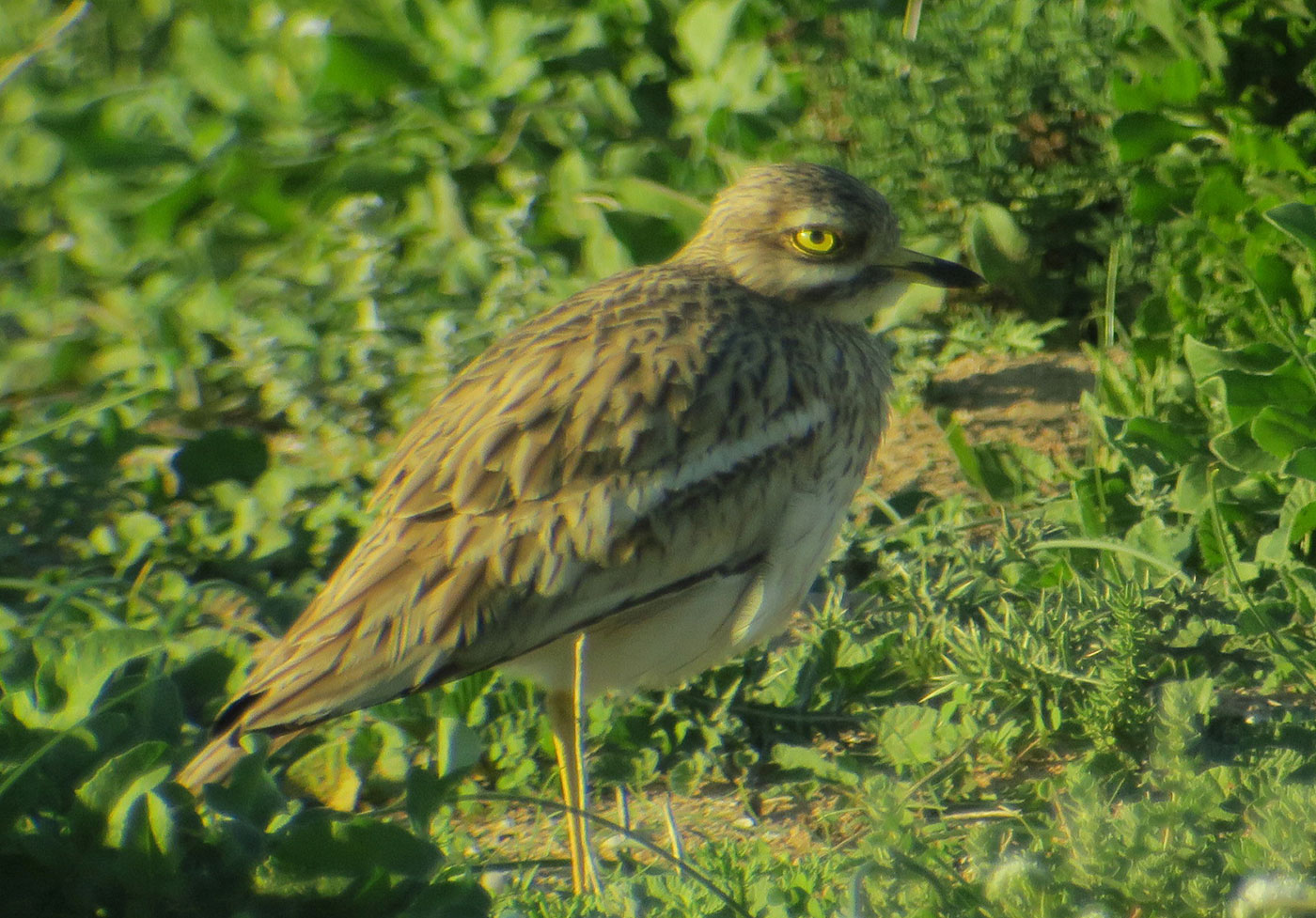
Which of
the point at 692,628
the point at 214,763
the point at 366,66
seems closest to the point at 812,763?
the point at 692,628

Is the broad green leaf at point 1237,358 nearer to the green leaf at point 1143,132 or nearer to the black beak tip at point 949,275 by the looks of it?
the black beak tip at point 949,275

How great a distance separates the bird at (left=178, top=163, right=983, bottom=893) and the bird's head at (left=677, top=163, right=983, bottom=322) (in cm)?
13

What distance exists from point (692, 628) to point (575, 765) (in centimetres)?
41

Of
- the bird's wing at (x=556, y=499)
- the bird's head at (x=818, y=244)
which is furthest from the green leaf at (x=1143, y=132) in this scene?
the bird's wing at (x=556, y=499)

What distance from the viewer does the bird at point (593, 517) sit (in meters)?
3.28

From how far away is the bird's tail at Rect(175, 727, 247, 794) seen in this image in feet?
9.98

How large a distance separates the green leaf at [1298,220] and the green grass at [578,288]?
0.06 ft

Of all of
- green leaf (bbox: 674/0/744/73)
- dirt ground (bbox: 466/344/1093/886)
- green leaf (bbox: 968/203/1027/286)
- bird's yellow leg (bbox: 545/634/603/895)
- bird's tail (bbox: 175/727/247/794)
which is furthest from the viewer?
green leaf (bbox: 674/0/744/73)

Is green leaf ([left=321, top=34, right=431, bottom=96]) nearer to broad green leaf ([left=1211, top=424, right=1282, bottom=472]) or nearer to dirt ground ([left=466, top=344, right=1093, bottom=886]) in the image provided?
dirt ground ([left=466, top=344, right=1093, bottom=886])

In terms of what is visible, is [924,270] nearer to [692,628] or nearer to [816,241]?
[816,241]

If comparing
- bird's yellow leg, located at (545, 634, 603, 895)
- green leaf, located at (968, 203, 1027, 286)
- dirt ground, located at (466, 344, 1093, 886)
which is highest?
green leaf, located at (968, 203, 1027, 286)

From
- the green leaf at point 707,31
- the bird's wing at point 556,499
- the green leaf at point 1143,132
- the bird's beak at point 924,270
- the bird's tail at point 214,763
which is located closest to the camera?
the bird's tail at point 214,763

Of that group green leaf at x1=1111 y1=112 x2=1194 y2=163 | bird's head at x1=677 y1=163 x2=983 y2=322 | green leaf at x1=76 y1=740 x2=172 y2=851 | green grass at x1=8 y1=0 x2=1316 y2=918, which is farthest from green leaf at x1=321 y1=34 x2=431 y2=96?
green leaf at x1=76 y1=740 x2=172 y2=851

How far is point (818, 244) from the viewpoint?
4.17 m
